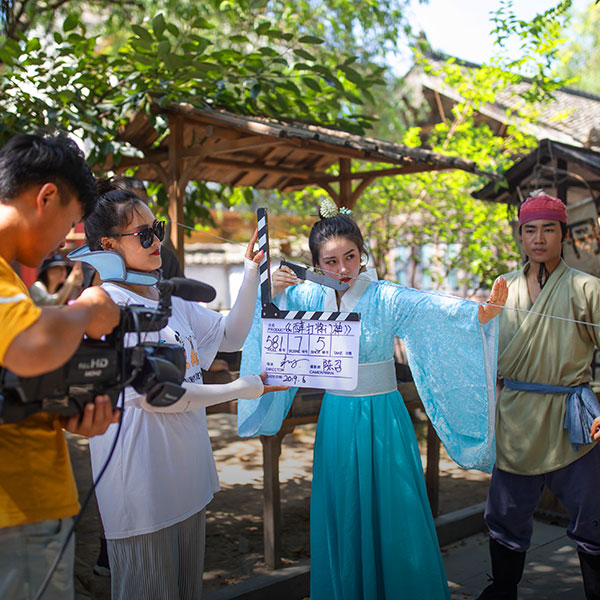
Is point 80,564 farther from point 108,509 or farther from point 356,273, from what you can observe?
point 356,273

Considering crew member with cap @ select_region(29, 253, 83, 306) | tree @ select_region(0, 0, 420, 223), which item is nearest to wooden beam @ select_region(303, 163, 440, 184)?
tree @ select_region(0, 0, 420, 223)

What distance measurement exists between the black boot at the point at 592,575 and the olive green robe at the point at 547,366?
446mm

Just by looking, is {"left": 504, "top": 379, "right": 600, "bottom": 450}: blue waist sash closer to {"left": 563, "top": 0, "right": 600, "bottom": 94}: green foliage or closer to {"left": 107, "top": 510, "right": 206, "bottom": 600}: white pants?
{"left": 107, "top": 510, "right": 206, "bottom": 600}: white pants

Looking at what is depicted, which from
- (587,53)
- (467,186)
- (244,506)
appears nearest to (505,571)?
(244,506)

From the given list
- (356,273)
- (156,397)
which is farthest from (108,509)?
(356,273)

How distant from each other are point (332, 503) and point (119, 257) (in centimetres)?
147

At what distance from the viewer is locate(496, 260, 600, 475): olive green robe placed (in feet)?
9.90

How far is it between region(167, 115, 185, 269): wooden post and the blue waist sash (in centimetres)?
303

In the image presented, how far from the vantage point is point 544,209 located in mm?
3111

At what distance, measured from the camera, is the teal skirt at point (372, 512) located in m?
2.56

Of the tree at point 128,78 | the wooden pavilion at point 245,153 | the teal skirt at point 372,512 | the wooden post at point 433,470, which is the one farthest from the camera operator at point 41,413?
the wooden post at point 433,470

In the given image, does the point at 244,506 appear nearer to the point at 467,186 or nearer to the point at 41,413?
the point at 41,413

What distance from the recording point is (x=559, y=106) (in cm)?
1562

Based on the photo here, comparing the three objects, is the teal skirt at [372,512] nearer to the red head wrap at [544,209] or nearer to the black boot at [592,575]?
the black boot at [592,575]
